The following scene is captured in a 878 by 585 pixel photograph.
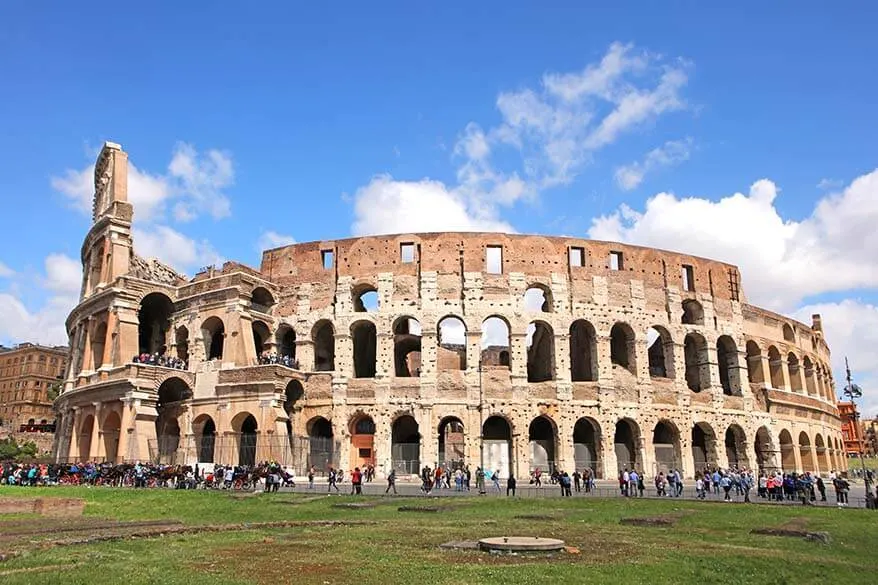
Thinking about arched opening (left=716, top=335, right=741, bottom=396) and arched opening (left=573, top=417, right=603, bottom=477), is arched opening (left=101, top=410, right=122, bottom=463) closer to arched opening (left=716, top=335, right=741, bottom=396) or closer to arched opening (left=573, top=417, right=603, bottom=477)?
arched opening (left=573, top=417, right=603, bottom=477)

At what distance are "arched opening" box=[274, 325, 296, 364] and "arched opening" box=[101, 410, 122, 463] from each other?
8807 millimetres

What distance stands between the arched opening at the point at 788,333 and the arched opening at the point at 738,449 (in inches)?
363

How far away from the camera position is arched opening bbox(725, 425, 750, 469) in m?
41.3

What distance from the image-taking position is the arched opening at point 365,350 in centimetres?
4100

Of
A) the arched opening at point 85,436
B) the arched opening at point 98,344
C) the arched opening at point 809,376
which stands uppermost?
the arched opening at point 98,344

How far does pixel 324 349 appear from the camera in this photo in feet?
136

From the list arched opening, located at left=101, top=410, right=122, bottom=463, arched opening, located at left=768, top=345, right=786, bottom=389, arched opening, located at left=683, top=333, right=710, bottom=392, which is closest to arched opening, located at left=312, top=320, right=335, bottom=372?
arched opening, located at left=101, top=410, right=122, bottom=463

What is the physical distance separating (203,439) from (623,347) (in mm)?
23281

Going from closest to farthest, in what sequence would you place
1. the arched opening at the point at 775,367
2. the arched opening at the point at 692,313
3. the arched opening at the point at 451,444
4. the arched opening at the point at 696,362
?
the arched opening at the point at 451,444 < the arched opening at the point at 696,362 < the arched opening at the point at 692,313 < the arched opening at the point at 775,367

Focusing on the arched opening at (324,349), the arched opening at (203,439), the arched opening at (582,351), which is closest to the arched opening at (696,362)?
the arched opening at (582,351)

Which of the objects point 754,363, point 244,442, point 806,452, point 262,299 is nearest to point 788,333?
point 754,363

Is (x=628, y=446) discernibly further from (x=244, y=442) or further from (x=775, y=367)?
(x=244, y=442)

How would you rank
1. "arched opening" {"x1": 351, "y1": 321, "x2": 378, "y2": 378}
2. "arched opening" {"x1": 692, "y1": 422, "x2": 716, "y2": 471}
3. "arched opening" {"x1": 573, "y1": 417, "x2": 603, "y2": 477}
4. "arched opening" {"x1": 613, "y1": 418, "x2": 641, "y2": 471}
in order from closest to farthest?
"arched opening" {"x1": 573, "y1": 417, "x2": 603, "y2": 477}, "arched opening" {"x1": 613, "y1": 418, "x2": 641, "y2": 471}, "arched opening" {"x1": 692, "y1": 422, "x2": 716, "y2": 471}, "arched opening" {"x1": 351, "y1": 321, "x2": 378, "y2": 378}

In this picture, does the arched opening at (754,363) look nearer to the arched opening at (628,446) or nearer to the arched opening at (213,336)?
the arched opening at (628,446)
